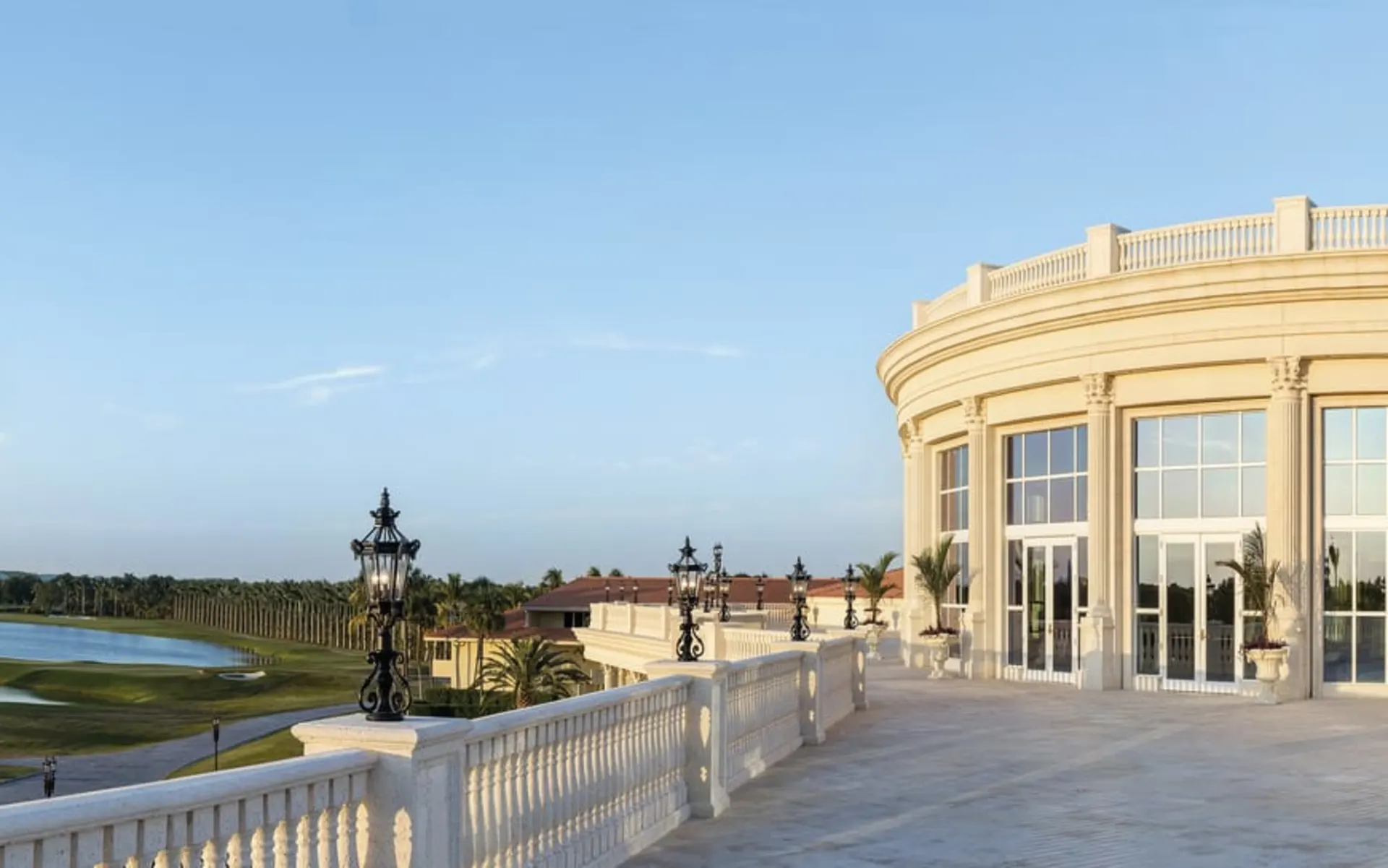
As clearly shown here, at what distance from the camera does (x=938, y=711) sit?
19.1 meters

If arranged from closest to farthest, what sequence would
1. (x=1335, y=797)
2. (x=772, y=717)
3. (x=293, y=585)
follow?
(x=1335, y=797)
(x=772, y=717)
(x=293, y=585)

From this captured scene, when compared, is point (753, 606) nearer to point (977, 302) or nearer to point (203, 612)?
point (977, 302)

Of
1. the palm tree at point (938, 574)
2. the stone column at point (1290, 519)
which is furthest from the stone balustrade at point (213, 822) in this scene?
the palm tree at point (938, 574)

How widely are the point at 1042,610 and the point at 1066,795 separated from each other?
13.2 meters

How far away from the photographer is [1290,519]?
21.0 m

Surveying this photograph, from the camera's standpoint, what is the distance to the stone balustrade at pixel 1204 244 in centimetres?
2112

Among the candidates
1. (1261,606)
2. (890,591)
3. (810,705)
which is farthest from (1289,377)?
(890,591)

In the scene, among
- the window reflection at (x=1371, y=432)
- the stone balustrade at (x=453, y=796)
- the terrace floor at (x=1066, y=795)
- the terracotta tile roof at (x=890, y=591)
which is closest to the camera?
the stone balustrade at (x=453, y=796)

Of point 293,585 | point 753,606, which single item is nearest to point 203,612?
point 293,585

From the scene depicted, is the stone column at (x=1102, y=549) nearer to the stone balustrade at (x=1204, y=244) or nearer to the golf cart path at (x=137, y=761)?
the stone balustrade at (x=1204, y=244)

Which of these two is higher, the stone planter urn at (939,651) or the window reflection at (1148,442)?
the window reflection at (1148,442)

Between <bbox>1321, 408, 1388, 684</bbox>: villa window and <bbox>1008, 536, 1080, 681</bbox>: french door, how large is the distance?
4.20 meters

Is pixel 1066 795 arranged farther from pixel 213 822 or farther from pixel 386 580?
pixel 213 822

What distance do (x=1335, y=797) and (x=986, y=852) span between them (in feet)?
14.0
